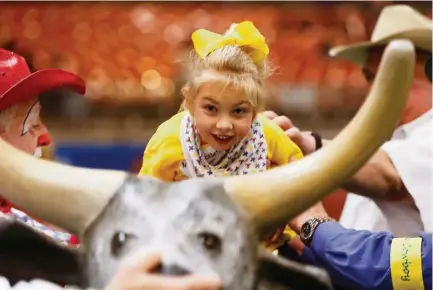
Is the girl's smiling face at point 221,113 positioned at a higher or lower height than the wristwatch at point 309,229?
higher

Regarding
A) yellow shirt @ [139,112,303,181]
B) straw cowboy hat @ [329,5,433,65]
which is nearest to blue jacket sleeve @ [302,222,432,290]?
yellow shirt @ [139,112,303,181]

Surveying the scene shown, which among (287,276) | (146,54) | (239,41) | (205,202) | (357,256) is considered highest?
(239,41)

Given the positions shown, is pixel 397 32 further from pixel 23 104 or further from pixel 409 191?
pixel 23 104

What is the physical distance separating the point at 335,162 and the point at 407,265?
1.45 feet

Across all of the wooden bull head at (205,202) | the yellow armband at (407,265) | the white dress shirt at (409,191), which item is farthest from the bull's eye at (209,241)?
the white dress shirt at (409,191)

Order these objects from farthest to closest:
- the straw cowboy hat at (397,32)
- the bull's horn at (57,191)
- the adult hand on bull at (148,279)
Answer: the straw cowboy hat at (397,32) < the bull's horn at (57,191) < the adult hand on bull at (148,279)

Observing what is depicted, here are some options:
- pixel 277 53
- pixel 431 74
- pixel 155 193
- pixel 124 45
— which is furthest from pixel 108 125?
pixel 155 193

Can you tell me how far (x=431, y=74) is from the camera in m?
2.08

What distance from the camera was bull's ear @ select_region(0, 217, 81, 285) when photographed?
3.52 feet

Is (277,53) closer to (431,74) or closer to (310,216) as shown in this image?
(431,74)

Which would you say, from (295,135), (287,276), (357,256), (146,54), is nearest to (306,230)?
(357,256)

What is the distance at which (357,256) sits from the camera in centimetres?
141

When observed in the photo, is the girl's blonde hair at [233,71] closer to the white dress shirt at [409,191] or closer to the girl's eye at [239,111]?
the girl's eye at [239,111]

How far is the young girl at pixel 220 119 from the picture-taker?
1.34 metres
